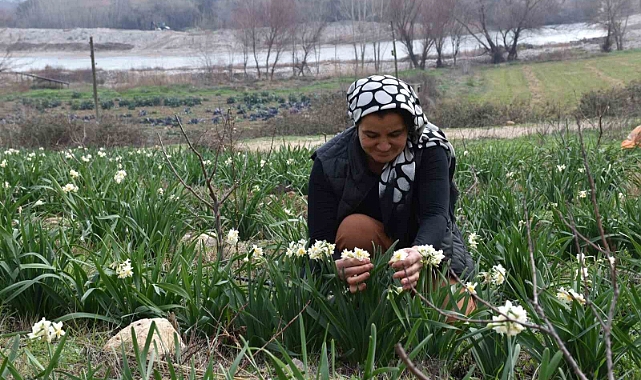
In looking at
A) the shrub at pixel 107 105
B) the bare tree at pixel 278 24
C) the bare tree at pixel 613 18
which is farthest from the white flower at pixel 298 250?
the bare tree at pixel 613 18

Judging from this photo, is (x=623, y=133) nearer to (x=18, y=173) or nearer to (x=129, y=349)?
(x=18, y=173)

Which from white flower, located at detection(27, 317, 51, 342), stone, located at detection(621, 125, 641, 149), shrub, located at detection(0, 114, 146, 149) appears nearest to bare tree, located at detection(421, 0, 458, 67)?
shrub, located at detection(0, 114, 146, 149)

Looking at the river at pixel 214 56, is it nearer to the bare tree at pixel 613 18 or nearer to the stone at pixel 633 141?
the bare tree at pixel 613 18

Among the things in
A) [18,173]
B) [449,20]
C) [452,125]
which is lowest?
[452,125]

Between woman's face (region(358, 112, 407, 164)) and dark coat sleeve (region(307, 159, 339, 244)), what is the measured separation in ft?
0.87

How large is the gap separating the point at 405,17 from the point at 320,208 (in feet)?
115

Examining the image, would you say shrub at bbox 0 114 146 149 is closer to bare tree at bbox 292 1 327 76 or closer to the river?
bare tree at bbox 292 1 327 76

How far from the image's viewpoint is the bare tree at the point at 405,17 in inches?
1398

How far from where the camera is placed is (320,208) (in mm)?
2537

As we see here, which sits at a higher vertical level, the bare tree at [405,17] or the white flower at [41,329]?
the bare tree at [405,17]

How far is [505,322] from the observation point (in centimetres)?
136

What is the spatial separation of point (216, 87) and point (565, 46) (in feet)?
74.7

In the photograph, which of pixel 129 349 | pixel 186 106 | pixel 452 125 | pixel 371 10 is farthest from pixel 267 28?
pixel 129 349

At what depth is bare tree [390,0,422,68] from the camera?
35.5 meters
